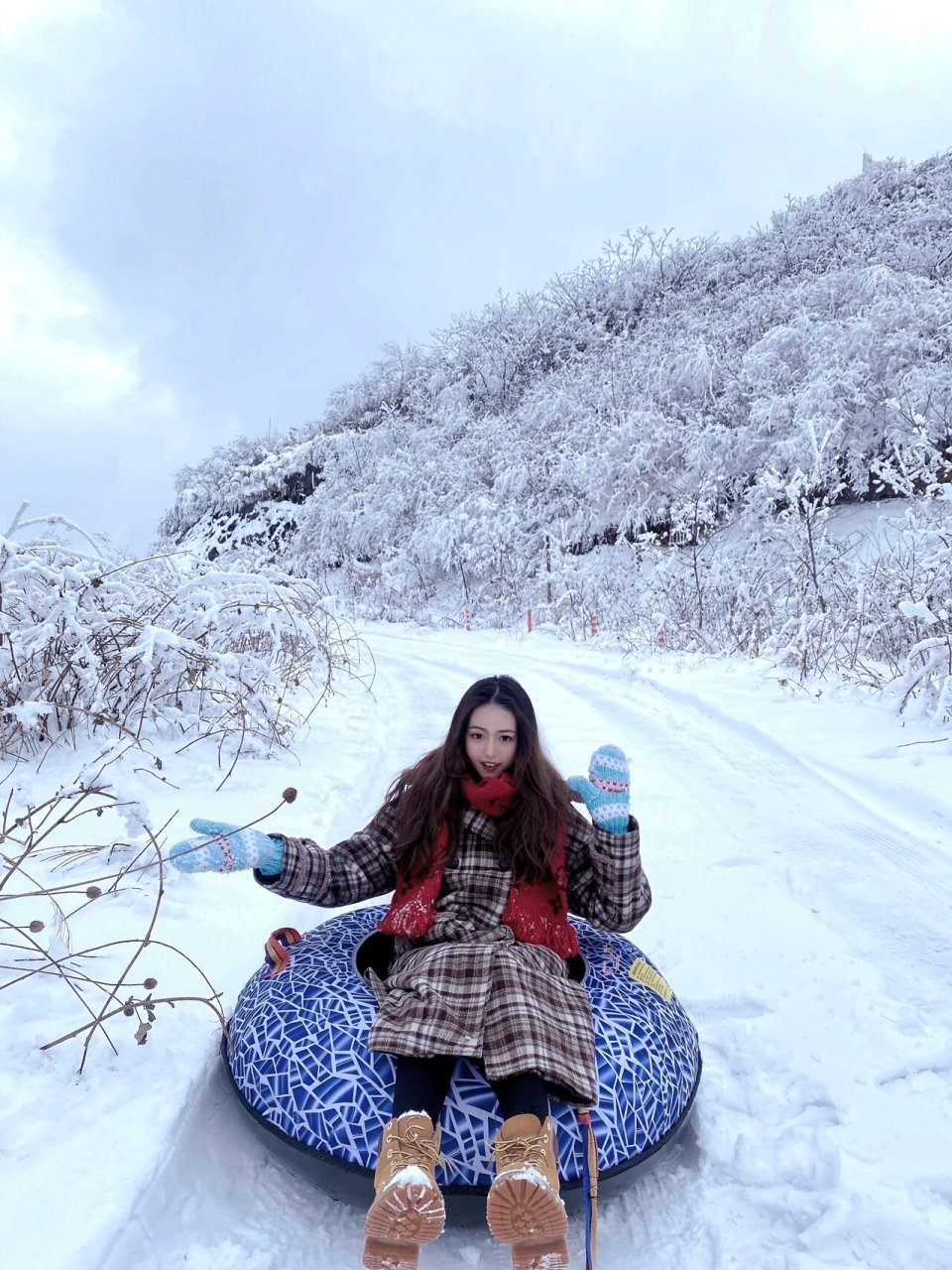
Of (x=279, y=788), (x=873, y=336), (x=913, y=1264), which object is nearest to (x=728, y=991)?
(x=913, y=1264)

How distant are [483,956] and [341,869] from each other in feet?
1.84

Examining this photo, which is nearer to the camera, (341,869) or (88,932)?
(341,869)

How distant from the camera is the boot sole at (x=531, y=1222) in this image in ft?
4.50

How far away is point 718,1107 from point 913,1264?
1.63 ft

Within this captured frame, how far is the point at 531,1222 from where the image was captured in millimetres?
1373

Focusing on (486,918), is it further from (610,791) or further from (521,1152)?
(521,1152)

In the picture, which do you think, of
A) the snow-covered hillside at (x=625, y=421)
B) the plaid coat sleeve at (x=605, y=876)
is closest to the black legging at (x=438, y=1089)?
the plaid coat sleeve at (x=605, y=876)

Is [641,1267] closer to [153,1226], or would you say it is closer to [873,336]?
Result: [153,1226]

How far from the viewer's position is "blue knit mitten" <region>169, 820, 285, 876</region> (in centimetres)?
202

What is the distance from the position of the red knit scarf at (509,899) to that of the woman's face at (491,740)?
0.11ft

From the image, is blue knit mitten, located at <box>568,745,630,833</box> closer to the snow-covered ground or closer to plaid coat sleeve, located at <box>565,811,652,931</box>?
plaid coat sleeve, located at <box>565,811,652,931</box>

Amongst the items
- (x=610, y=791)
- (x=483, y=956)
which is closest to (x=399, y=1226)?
(x=483, y=956)

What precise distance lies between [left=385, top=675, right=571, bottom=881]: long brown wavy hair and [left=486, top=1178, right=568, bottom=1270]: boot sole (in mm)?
804

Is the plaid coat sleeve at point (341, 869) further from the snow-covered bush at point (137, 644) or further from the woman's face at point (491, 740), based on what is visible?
the snow-covered bush at point (137, 644)
